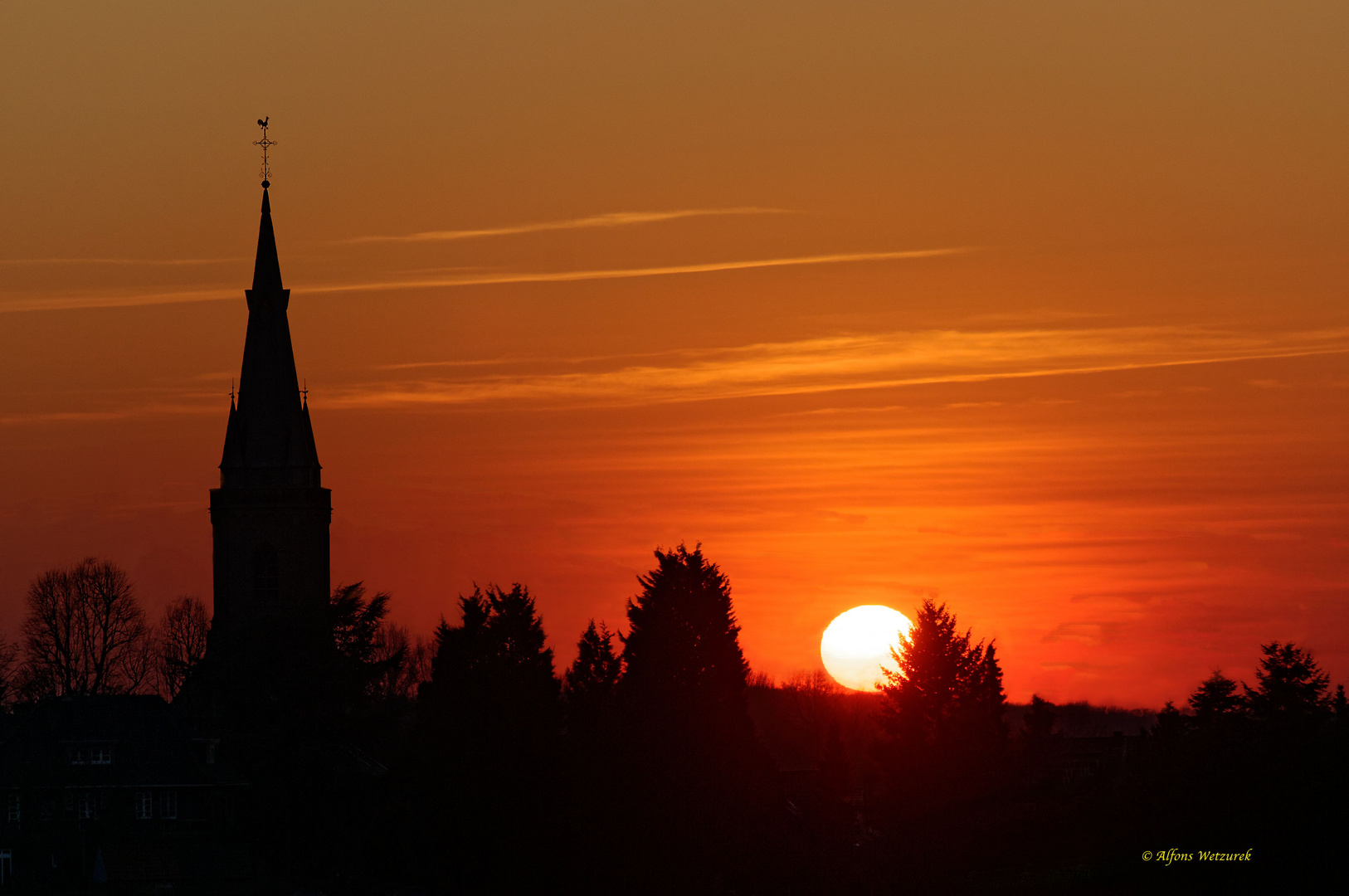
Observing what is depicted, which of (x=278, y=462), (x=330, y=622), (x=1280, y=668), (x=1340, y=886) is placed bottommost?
(x=1340, y=886)

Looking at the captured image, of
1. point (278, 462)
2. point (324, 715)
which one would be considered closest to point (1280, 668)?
point (324, 715)

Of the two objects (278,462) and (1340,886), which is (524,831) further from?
(278,462)

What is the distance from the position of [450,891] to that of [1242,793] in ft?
82.4

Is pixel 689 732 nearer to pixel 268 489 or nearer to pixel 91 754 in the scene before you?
pixel 91 754

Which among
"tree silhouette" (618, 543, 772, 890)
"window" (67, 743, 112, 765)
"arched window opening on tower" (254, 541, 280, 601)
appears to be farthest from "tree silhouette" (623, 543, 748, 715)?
"arched window opening on tower" (254, 541, 280, 601)

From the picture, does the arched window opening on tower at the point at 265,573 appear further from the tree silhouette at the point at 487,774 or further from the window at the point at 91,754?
the tree silhouette at the point at 487,774

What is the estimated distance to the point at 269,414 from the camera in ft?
378

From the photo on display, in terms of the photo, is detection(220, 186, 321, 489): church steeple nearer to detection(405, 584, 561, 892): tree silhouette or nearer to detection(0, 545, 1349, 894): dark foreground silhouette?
detection(0, 545, 1349, 894): dark foreground silhouette

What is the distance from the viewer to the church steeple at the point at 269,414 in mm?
114500

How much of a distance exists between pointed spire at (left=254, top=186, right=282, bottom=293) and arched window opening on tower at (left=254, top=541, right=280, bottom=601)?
50.3 feet

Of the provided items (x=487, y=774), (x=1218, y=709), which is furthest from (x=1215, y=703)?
(x=487, y=774)

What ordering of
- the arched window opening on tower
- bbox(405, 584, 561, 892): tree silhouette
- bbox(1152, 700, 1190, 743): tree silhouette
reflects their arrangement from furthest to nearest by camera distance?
the arched window opening on tower, bbox(1152, 700, 1190, 743): tree silhouette, bbox(405, 584, 561, 892): tree silhouette

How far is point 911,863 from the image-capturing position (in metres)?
66.5

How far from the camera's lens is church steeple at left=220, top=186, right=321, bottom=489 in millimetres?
114500
